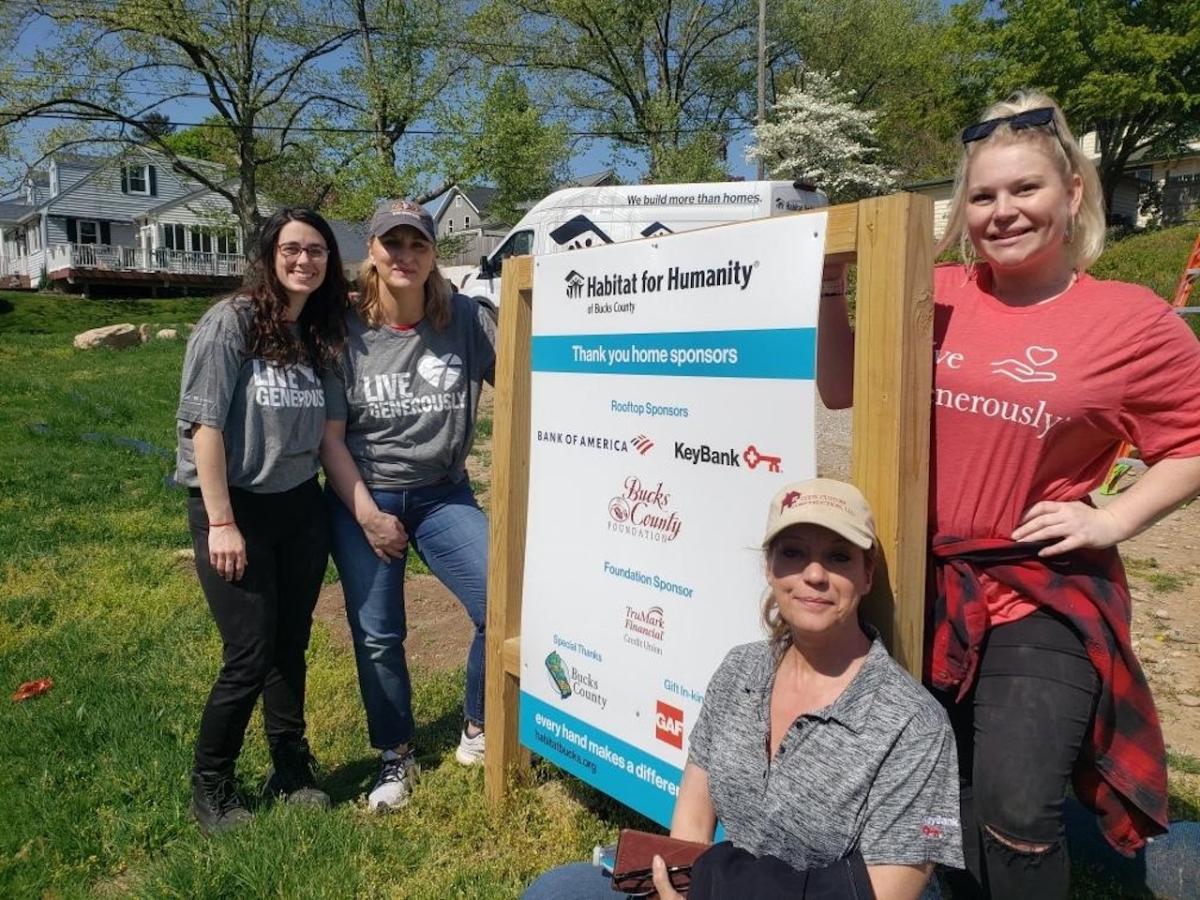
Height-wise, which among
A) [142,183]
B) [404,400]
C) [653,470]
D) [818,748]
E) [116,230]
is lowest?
[818,748]

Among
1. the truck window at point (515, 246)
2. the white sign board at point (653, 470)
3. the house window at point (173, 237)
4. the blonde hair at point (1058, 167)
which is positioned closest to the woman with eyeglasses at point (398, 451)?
the white sign board at point (653, 470)

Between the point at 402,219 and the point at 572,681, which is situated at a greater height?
the point at 402,219

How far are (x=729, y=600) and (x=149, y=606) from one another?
4.30 meters

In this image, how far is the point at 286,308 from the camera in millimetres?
3129

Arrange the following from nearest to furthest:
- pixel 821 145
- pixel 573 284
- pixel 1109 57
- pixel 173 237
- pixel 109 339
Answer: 1. pixel 573 284
2. pixel 109 339
3. pixel 1109 57
4. pixel 821 145
5. pixel 173 237

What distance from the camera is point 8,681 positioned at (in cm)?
447

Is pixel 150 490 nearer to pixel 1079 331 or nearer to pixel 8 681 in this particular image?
pixel 8 681

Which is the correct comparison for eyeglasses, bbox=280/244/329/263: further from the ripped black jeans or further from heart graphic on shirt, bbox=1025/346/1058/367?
the ripped black jeans

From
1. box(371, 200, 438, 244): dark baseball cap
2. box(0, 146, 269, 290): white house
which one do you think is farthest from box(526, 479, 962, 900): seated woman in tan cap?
box(0, 146, 269, 290): white house

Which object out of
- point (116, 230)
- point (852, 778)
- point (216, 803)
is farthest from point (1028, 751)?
point (116, 230)

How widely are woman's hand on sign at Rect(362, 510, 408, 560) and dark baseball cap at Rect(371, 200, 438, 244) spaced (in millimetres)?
948

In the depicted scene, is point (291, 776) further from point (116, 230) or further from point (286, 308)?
point (116, 230)

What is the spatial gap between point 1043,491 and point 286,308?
231cm

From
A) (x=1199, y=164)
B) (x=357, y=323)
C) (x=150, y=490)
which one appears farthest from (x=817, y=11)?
(x=357, y=323)
